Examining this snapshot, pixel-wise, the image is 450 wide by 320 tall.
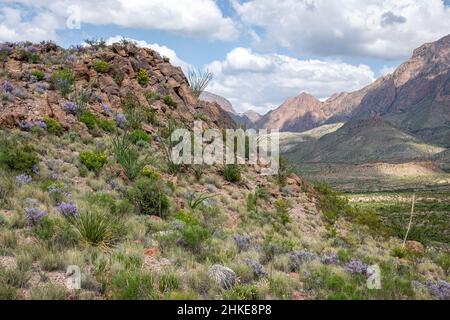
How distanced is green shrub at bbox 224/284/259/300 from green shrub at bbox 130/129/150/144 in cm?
1088

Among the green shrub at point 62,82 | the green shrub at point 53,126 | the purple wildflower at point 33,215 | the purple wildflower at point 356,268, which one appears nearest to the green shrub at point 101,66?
the green shrub at point 62,82

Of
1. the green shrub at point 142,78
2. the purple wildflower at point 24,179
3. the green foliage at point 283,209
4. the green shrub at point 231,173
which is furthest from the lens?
the green shrub at point 142,78

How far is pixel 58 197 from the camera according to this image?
30.2 ft

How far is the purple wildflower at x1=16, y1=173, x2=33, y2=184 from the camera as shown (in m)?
9.56

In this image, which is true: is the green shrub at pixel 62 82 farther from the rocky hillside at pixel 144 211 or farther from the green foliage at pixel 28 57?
the green foliage at pixel 28 57

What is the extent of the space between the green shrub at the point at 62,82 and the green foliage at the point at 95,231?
35.8 feet

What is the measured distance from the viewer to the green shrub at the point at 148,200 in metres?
10.1

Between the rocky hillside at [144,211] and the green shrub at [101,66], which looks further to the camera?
the green shrub at [101,66]

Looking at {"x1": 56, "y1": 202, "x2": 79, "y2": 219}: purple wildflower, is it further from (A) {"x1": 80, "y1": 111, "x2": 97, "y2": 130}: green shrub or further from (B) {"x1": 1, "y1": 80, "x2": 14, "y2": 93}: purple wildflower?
(B) {"x1": 1, "y1": 80, "x2": 14, "y2": 93}: purple wildflower

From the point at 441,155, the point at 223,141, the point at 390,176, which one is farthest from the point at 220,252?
the point at 441,155

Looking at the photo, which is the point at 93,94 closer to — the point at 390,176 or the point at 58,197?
the point at 58,197

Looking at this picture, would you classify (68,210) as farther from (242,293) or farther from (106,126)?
(106,126)

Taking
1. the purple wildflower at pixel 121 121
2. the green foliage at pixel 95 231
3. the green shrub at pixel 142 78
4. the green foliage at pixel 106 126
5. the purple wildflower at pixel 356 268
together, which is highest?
the green shrub at pixel 142 78

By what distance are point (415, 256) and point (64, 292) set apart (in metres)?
11.0
